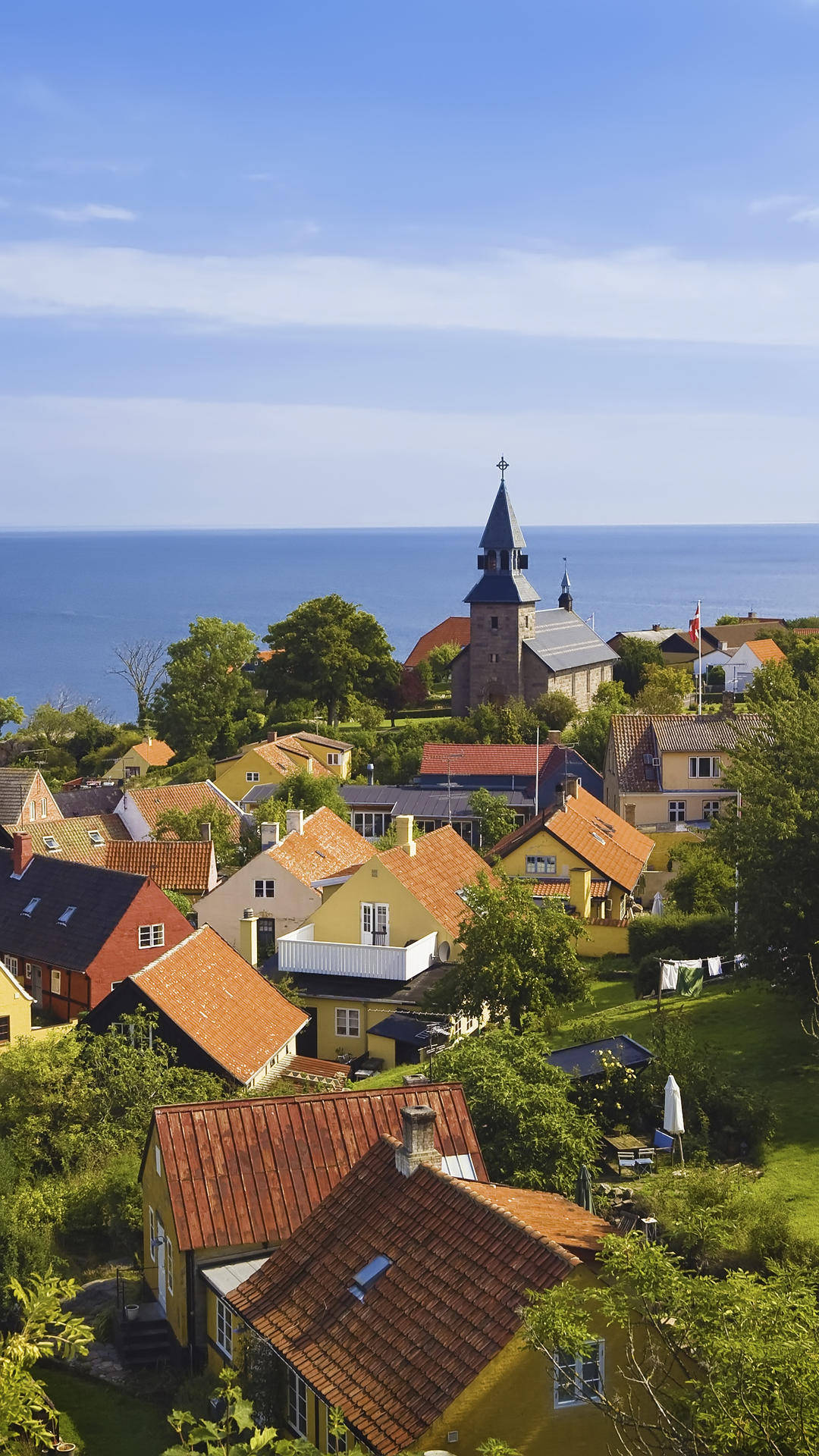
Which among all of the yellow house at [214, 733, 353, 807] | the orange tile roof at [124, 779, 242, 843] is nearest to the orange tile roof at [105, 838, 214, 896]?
the orange tile roof at [124, 779, 242, 843]

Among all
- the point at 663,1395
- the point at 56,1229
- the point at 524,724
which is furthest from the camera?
the point at 524,724

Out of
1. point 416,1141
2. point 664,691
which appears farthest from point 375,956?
point 664,691

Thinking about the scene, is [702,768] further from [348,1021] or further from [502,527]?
→ [502,527]

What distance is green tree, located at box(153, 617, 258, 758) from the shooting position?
90.1 m

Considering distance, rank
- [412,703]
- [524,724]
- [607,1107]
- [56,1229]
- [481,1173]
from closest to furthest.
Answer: [481,1173] → [56,1229] → [607,1107] → [524,724] → [412,703]

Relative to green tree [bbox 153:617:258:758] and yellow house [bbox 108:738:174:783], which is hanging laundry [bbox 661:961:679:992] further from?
green tree [bbox 153:617:258:758]

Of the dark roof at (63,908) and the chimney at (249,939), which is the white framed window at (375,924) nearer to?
the chimney at (249,939)

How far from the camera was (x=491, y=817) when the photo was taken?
196 ft

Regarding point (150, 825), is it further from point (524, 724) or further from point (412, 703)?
point (412, 703)

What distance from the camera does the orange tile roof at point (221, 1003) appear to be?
2958 cm

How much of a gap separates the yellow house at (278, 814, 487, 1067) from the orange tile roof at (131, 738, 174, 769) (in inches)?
1952

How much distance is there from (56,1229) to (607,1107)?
31.5 feet

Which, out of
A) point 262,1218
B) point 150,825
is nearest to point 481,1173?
point 262,1218

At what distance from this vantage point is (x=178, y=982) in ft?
101
